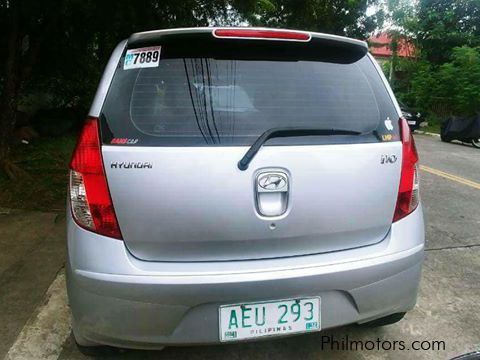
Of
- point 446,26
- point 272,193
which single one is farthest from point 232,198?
point 446,26

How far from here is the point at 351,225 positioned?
6.89ft

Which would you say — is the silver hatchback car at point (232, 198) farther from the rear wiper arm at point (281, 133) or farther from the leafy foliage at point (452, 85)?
the leafy foliage at point (452, 85)

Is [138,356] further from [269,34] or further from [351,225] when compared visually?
[269,34]

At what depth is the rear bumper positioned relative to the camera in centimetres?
190

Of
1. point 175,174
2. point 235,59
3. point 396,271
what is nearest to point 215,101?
point 235,59

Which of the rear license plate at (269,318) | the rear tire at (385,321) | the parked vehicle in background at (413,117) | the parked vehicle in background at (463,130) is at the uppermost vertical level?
the rear license plate at (269,318)

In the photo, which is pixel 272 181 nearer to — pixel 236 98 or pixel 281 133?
pixel 281 133

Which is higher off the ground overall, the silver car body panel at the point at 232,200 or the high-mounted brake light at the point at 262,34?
the high-mounted brake light at the point at 262,34

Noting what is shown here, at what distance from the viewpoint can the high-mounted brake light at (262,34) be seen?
6.96ft

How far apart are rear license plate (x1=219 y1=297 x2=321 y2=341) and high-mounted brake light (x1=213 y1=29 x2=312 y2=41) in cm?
117

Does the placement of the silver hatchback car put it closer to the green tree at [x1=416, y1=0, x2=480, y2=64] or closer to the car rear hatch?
the car rear hatch

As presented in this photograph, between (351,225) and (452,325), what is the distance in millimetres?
1281

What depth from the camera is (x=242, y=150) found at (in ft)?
6.40

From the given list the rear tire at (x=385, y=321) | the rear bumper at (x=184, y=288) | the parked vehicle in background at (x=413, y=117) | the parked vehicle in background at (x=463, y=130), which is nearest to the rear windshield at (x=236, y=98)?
the rear bumper at (x=184, y=288)
